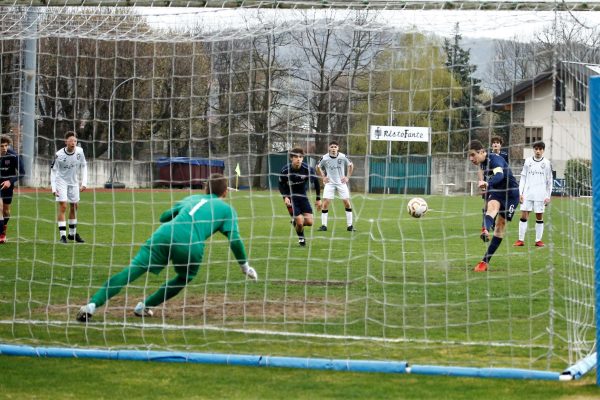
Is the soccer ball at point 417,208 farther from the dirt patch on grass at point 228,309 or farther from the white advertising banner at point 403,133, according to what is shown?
the white advertising banner at point 403,133

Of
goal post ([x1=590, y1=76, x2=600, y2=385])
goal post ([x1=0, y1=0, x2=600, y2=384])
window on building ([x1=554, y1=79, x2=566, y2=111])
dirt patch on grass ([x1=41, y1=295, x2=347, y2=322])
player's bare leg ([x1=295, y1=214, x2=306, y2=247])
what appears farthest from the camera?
player's bare leg ([x1=295, y1=214, x2=306, y2=247])

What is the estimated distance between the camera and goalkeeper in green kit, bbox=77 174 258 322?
8.88 m

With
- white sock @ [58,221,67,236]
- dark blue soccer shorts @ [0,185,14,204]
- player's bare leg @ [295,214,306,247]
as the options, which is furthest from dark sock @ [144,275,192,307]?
dark blue soccer shorts @ [0,185,14,204]

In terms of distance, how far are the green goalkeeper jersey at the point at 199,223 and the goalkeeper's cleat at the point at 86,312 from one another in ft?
3.04

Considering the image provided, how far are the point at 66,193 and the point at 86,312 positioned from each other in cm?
924

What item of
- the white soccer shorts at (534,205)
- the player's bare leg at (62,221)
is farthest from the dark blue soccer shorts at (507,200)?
the player's bare leg at (62,221)

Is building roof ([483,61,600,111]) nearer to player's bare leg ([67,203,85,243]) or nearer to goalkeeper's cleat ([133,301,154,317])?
goalkeeper's cleat ([133,301,154,317])

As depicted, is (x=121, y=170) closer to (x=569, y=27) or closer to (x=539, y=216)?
(x=569, y=27)

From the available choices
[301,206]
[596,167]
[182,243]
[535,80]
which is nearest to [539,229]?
[301,206]

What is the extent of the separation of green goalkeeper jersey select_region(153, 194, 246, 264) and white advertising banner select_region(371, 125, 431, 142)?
173 centimetres

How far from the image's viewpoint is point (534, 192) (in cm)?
1861

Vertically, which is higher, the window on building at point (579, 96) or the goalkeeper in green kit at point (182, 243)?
the window on building at point (579, 96)

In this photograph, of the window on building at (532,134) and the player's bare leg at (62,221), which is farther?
the player's bare leg at (62,221)

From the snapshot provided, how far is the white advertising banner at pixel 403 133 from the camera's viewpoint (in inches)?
368
